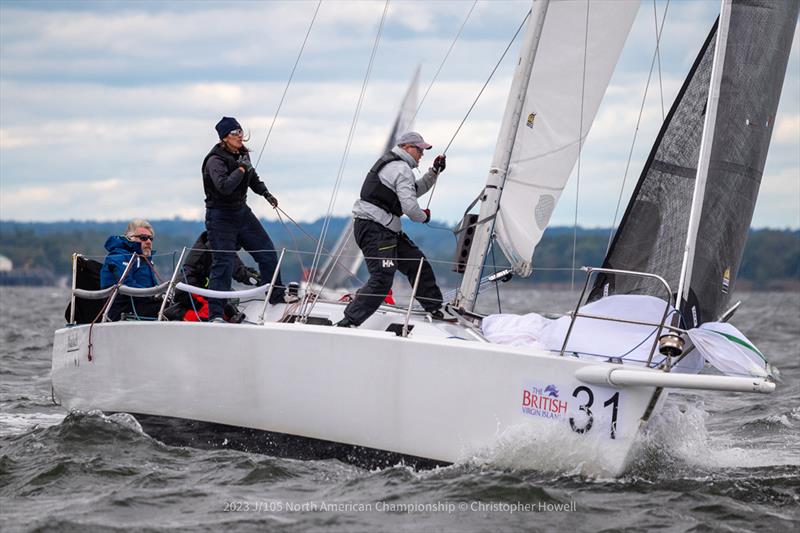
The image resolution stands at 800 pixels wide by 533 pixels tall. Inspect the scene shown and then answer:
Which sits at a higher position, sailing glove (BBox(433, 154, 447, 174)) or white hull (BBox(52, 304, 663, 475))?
sailing glove (BBox(433, 154, 447, 174))

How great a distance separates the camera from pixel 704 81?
8.49 metres

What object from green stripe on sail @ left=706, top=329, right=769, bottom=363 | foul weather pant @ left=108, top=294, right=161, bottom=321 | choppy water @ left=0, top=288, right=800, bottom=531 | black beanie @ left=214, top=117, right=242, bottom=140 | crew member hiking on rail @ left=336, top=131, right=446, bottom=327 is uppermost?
black beanie @ left=214, top=117, right=242, bottom=140

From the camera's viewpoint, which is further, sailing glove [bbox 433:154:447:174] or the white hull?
sailing glove [bbox 433:154:447:174]

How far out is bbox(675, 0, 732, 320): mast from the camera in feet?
23.5

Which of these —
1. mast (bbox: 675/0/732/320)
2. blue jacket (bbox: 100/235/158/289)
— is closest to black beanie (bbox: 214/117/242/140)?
blue jacket (bbox: 100/235/158/289)

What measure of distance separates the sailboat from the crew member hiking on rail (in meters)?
0.29

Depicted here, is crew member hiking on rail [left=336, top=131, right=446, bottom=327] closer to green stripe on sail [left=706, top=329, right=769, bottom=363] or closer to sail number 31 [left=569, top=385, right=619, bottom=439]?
sail number 31 [left=569, top=385, right=619, bottom=439]

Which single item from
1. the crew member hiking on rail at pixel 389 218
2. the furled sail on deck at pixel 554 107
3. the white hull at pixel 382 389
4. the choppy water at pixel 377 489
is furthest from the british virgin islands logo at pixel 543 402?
the furled sail on deck at pixel 554 107

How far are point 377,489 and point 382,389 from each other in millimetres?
639

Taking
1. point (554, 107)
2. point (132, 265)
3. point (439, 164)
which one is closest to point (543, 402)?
point (439, 164)

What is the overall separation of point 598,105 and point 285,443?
327 centimetres

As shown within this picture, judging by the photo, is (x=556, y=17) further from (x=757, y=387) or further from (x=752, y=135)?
(x=757, y=387)

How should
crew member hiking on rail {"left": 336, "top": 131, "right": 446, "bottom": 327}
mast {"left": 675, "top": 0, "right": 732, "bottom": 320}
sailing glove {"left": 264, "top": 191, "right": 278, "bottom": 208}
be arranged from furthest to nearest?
sailing glove {"left": 264, "top": 191, "right": 278, "bottom": 208}, crew member hiking on rail {"left": 336, "top": 131, "right": 446, "bottom": 327}, mast {"left": 675, "top": 0, "right": 732, "bottom": 320}

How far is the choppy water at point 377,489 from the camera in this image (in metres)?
6.01
